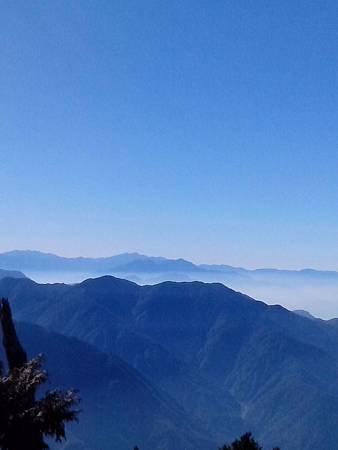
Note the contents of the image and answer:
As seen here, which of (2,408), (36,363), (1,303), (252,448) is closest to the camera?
(2,408)

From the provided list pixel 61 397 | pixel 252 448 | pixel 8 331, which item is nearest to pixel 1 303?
pixel 8 331

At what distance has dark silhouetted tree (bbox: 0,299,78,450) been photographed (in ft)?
67.8

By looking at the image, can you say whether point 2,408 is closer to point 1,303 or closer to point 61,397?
point 61,397

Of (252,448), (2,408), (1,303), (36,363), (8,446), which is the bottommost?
(252,448)

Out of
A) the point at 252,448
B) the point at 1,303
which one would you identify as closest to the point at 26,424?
the point at 1,303

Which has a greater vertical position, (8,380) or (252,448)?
(8,380)

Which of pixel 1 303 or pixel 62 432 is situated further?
pixel 1 303

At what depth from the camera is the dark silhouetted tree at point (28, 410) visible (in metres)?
20.7

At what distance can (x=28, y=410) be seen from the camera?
A: 20672 millimetres

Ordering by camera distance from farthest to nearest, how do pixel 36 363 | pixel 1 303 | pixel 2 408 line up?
pixel 1 303 → pixel 36 363 → pixel 2 408

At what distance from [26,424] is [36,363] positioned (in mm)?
2314

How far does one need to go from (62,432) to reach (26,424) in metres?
1.98

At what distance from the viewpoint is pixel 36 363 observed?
22.0 metres

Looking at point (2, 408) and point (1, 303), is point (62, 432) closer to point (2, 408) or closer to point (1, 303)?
point (2, 408)
